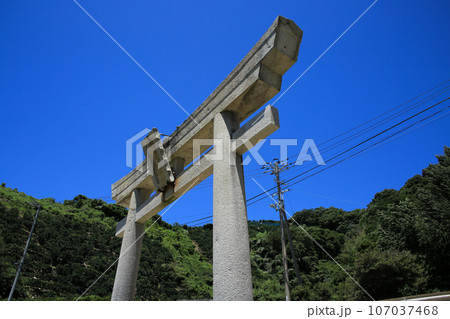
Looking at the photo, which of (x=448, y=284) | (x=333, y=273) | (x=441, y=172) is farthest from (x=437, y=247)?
(x=333, y=273)

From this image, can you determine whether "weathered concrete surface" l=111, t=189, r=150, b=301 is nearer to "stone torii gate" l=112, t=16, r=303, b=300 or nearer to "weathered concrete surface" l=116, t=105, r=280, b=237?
"stone torii gate" l=112, t=16, r=303, b=300

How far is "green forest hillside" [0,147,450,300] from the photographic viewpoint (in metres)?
16.6

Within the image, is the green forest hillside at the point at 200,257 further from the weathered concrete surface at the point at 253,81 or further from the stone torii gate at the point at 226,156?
the weathered concrete surface at the point at 253,81

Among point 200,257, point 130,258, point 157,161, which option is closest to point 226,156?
point 157,161

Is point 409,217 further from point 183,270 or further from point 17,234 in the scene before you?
point 17,234

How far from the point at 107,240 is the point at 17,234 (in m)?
7.32

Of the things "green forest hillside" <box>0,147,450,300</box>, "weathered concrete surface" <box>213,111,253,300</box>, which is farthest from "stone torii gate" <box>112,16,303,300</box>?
"green forest hillside" <box>0,147,450,300</box>

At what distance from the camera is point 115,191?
25.0 feet

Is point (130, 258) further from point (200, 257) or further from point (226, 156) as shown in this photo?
point (200, 257)

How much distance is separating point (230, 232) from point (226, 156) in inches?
46.4

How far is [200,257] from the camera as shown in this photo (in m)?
30.3

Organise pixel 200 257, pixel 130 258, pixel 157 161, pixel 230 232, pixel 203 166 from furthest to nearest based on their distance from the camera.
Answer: pixel 200 257, pixel 157 161, pixel 130 258, pixel 203 166, pixel 230 232

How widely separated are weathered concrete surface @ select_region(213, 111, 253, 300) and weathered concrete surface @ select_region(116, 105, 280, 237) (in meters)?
0.27

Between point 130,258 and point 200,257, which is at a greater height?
point 200,257
